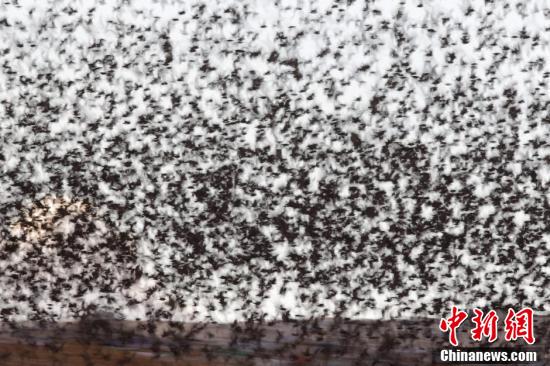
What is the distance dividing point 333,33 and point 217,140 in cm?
51

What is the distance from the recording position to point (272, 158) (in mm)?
2312

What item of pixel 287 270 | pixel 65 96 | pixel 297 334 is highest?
pixel 65 96

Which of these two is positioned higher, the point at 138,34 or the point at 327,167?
the point at 138,34

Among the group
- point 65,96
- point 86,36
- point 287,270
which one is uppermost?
point 86,36

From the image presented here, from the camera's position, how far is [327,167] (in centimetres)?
229

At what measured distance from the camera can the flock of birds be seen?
7.40 feet

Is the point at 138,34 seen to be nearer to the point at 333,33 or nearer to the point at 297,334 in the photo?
the point at 333,33

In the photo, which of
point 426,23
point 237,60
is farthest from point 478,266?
point 237,60

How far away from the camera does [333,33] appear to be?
231 cm

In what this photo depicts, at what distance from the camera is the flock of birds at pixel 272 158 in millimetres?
2256

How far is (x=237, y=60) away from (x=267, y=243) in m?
0.60

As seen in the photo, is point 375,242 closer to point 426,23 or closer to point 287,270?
point 287,270

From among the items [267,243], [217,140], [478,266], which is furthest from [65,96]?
[478,266]

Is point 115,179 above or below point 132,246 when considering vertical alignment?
above
